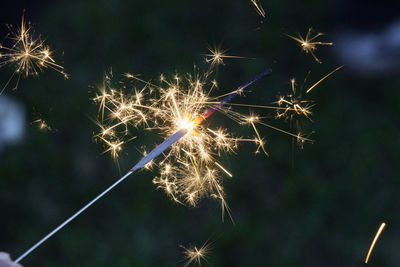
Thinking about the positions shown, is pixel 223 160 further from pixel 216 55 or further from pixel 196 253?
pixel 216 55

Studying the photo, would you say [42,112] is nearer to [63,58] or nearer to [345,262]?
[63,58]

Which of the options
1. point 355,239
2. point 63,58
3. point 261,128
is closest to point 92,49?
point 63,58

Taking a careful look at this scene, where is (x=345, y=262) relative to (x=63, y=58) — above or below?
below

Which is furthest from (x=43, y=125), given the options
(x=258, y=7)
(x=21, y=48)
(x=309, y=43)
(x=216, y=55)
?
(x=309, y=43)

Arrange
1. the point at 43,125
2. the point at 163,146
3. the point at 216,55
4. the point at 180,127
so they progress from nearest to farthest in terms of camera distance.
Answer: the point at 163,146, the point at 180,127, the point at 43,125, the point at 216,55

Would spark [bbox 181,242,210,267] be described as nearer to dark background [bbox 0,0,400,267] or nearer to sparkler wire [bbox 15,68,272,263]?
dark background [bbox 0,0,400,267]

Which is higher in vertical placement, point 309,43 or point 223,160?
point 309,43
